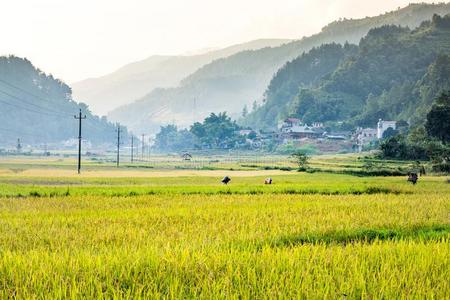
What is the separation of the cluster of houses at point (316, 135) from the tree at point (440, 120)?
34495mm

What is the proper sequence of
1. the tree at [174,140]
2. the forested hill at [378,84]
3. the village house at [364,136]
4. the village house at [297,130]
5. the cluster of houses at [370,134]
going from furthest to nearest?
the tree at [174,140]
the village house at [297,130]
the forested hill at [378,84]
the village house at [364,136]
the cluster of houses at [370,134]

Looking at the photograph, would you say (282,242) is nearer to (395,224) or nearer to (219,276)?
(219,276)

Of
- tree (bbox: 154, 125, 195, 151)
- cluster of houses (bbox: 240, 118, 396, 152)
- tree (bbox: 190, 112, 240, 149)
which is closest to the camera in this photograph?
cluster of houses (bbox: 240, 118, 396, 152)

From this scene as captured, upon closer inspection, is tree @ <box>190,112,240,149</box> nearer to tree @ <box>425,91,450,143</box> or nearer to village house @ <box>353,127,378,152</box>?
village house @ <box>353,127,378,152</box>

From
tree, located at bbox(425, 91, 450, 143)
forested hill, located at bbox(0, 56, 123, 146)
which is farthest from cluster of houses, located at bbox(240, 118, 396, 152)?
forested hill, located at bbox(0, 56, 123, 146)

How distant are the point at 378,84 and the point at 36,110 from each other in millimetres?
106146

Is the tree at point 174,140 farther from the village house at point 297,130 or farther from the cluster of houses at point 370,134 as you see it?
the cluster of houses at point 370,134

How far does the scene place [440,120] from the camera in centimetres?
6444

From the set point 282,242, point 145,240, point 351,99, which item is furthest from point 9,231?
point 351,99

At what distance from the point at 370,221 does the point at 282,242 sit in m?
3.99

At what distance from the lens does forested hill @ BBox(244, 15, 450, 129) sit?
119469 millimetres

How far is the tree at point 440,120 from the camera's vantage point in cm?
6347

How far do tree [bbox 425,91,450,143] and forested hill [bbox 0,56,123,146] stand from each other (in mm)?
124414

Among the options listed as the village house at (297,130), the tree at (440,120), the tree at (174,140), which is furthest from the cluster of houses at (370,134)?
the tree at (174,140)
